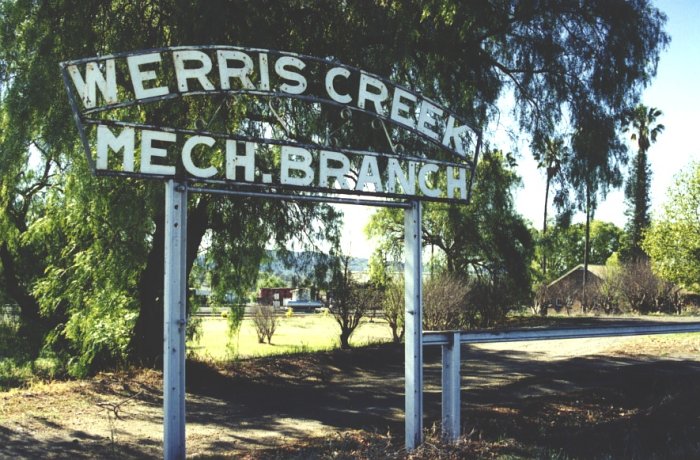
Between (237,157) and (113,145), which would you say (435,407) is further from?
(113,145)

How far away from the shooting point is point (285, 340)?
1139 inches

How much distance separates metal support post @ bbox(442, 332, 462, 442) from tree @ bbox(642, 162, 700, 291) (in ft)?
89.7

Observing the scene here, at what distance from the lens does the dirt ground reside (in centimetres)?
675

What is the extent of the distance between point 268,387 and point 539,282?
34159 mm

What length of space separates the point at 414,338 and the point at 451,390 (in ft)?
2.22

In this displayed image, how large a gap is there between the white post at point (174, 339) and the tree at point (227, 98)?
14.0 feet

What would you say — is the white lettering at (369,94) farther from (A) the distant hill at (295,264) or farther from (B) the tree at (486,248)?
(B) the tree at (486,248)

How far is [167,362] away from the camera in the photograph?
500 cm

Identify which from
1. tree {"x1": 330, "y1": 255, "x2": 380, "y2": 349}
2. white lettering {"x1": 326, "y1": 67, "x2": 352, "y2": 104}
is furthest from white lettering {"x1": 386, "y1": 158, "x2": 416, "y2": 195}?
tree {"x1": 330, "y1": 255, "x2": 380, "y2": 349}

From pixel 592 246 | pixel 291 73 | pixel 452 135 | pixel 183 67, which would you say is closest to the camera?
pixel 183 67

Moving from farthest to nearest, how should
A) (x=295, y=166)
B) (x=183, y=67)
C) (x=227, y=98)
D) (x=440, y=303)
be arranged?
(x=440, y=303), (x=227, y=98), (x=295, y=166), (x=183, y=67)

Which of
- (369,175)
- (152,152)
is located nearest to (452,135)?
(369,175)

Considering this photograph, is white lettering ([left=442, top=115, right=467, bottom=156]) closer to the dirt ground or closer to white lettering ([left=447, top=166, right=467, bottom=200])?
white lettering ([left=447, top=166, right=467, bottom=200])

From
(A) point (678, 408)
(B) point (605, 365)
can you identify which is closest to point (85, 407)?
(A) point (678, 408)
